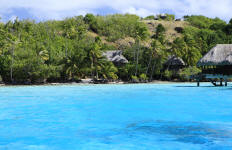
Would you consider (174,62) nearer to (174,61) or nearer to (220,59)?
(174,61)

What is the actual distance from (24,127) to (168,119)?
13.1ft

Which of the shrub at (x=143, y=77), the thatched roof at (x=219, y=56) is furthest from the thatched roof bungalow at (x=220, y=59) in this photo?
the shrub at (x=143, y=77)

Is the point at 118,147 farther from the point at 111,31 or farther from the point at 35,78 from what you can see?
the point at 111,31

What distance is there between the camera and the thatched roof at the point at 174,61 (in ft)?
Result: 125

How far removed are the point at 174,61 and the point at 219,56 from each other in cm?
1376

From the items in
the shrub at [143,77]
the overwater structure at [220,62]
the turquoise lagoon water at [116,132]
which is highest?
the overwater structure at [220,62]

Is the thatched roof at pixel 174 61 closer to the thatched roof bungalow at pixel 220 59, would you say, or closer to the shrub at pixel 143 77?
the shrub at pixel 143 77

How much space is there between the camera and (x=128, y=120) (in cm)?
850

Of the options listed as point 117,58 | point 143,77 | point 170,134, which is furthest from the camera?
point 117,58

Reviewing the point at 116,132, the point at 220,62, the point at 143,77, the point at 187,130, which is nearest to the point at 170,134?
the point at 187,130

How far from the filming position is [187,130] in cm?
690

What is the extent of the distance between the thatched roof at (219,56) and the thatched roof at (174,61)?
1238 centimetres

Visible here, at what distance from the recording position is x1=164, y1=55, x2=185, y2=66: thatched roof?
38.2 m

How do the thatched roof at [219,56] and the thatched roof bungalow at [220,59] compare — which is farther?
the thatched roof bungalow at [220,59]
